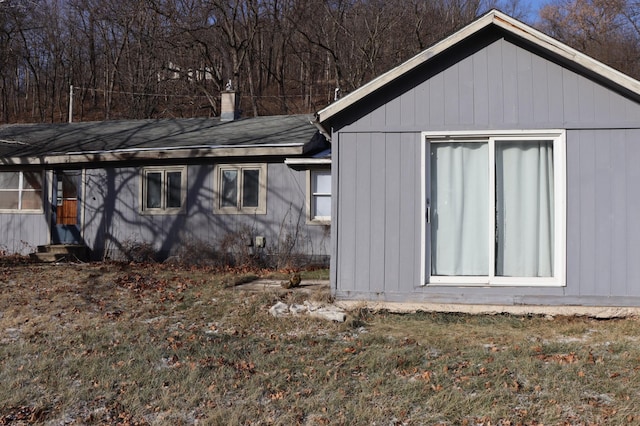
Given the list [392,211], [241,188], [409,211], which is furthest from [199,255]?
[409,211]

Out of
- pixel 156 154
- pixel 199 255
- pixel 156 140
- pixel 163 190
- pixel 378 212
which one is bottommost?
pixel 199 255

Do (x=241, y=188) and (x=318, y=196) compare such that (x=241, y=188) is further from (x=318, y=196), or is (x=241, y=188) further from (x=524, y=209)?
(x=524, y=209)

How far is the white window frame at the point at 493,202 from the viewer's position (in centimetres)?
764

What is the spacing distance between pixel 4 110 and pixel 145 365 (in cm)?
3873

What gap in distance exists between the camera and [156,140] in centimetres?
1452

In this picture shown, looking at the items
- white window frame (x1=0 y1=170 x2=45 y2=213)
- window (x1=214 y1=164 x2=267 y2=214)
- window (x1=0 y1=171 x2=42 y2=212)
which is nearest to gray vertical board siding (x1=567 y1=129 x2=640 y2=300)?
window (x1=214 y1=164 x2=267 y2=214)

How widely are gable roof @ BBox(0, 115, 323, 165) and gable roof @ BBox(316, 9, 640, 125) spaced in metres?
4.65

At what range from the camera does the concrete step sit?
13461mm

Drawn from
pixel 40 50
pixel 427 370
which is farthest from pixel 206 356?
pixel 40 50

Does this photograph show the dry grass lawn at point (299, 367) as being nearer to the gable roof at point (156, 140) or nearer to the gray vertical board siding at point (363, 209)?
the gray vertical board siding at point (363, 209)

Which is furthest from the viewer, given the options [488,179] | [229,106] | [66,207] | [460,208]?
[229,106]

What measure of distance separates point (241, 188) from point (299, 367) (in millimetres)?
7791

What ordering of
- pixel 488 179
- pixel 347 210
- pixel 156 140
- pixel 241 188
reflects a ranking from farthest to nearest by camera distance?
pixel 156 140 → pixel 241 188 → pixel 347 210 → pixel 488 179

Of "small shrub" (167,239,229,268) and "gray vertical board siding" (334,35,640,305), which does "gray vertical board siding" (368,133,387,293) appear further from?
A: "small shrub" (167,239,229,268)
